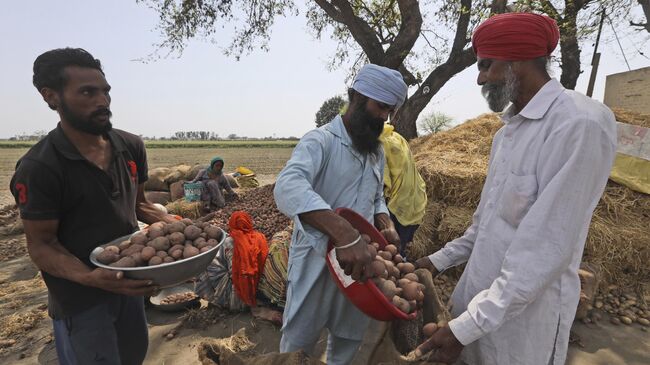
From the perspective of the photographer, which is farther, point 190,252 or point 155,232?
point 155,232

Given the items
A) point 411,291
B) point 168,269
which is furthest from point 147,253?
point 411,291

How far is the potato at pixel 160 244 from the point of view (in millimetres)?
1682

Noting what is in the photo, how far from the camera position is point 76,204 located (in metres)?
1.66

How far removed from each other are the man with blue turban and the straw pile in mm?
2917

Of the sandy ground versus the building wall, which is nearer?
the sandy ground

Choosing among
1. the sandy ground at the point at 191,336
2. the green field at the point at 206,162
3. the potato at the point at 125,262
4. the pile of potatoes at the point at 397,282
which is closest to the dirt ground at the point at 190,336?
the sandy ground at the point at 191,336

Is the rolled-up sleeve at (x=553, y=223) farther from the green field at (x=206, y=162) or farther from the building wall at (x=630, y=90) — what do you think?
the green field at (x=206, y=162)

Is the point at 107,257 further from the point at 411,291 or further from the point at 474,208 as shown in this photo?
the point at 474,208

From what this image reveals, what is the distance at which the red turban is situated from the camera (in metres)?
1.30

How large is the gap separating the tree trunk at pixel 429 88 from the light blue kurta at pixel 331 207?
20.1 feet

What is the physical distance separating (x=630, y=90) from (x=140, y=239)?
13.7m

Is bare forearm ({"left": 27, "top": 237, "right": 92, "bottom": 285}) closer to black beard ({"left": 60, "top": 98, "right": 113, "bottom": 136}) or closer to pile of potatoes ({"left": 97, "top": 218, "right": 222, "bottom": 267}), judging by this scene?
pile of potatoes ({"left": 97, "top": 218, "right": 222, "bottom": 267})

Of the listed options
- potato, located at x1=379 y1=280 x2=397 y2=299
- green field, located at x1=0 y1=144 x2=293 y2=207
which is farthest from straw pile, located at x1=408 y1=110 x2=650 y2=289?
green field, located at x1=0 y1=144 x2=293 y2=207

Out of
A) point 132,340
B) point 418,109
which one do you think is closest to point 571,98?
point 132,340
